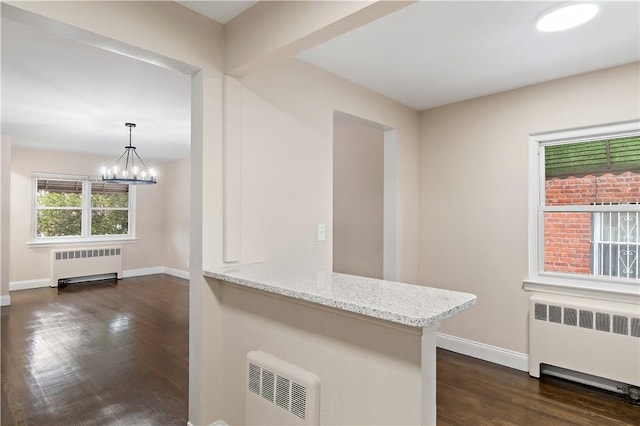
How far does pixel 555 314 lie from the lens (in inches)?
112

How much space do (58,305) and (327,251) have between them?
4.83 metres

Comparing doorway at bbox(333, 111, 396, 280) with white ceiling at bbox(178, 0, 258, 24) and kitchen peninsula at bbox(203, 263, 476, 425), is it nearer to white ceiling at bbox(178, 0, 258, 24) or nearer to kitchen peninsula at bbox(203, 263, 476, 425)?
white ceiling at bbox(178, 0, 258, 24)

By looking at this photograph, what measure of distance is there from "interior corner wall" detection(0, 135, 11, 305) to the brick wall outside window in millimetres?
6910

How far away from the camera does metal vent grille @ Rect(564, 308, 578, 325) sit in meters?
2.76

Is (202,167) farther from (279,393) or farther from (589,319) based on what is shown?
(589,319)

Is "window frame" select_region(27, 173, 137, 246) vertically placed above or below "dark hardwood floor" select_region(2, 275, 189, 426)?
above

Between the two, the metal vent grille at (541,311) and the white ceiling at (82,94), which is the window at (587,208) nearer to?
the metal vent grille at (541,311)

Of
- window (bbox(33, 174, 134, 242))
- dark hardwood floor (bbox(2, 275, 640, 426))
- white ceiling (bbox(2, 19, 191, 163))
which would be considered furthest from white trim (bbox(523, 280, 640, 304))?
window (bbox(33, 174, 134, 242))

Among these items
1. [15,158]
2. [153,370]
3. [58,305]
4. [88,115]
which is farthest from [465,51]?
[15,158]

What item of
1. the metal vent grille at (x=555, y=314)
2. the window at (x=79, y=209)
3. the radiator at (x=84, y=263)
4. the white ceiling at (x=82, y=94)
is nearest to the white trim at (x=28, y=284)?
the radiator at (x=84, y=263)

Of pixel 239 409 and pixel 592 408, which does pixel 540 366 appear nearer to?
pixel 592 408

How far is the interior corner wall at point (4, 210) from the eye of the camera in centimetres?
496

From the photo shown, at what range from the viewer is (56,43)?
2354 mm

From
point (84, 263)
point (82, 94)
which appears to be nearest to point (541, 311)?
point (82, 94)
